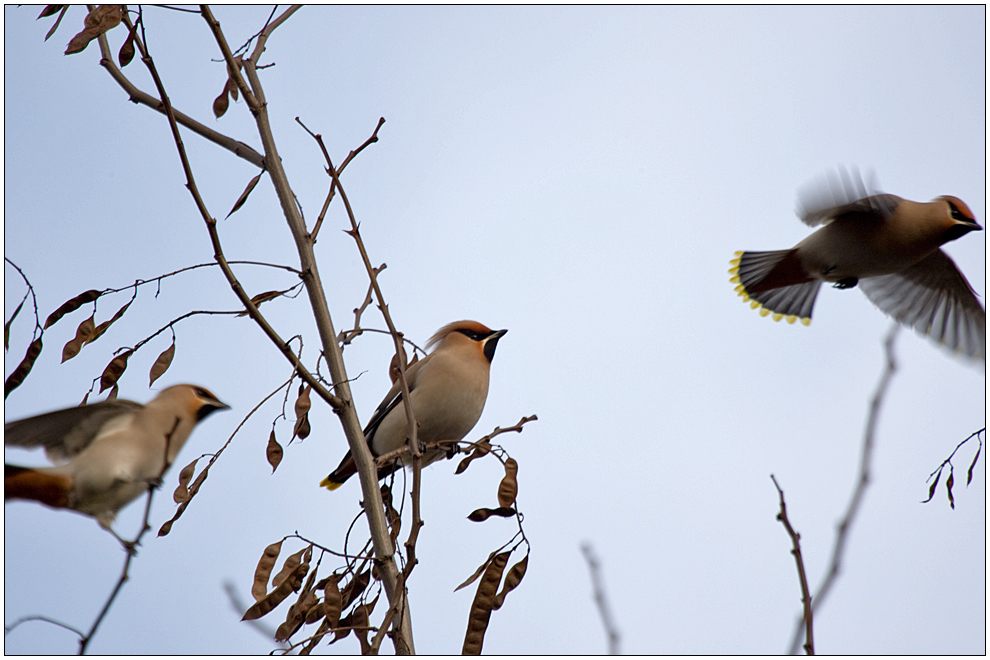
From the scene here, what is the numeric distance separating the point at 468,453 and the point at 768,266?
122 inches

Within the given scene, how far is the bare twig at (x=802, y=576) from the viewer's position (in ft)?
5.54

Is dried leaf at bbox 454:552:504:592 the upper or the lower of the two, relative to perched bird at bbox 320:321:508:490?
lower

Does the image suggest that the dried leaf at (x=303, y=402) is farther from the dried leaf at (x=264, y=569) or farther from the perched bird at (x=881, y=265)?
the perched bird at (x=881, y=265)

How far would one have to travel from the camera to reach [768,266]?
16.9ft

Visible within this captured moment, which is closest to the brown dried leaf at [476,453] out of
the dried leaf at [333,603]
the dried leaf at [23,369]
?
the dried leaf at [333,603]

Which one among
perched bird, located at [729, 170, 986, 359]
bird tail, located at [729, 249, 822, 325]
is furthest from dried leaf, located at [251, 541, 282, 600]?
bird tail, located at [729, 249, 822, 325]

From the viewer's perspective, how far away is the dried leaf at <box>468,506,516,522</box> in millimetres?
2400

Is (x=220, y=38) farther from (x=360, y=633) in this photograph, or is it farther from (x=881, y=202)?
(x=881, y=202)

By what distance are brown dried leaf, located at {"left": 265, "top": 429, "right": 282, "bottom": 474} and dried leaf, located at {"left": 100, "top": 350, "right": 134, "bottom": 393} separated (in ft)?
1.39

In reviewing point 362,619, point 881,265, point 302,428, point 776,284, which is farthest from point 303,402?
point 776,284

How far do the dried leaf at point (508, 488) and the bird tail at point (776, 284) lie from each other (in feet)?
9.46

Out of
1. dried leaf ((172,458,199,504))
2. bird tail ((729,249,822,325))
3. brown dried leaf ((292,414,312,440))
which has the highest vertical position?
bird tail ((729,249,822,325))

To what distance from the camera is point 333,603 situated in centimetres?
237

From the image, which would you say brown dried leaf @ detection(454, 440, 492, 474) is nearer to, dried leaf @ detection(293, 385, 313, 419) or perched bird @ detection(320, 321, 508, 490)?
dried leaf @ detection(293, 385, 313, 419)
